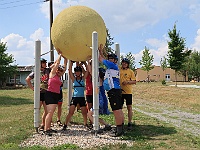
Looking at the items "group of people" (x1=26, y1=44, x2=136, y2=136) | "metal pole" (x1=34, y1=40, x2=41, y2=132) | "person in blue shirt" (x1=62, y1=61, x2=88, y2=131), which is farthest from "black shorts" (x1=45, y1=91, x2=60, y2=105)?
"person in blue shirt" (x1=62, y1=61, x2=88, y2=131)

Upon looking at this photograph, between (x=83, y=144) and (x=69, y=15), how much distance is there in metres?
3.19

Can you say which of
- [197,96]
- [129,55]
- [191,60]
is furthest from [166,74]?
[197,96]

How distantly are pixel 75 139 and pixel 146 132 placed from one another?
2146 millimetres

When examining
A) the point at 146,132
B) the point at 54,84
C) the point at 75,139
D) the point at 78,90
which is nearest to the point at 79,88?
the point at 78,90

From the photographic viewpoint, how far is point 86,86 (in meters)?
7.95

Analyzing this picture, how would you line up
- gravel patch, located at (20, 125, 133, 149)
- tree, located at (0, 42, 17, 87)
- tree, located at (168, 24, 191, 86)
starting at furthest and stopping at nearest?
tree, located at (0, 42, 17, 87)
tree, located at (168, 24, 191, 86)
gravel patch, located at (20, 125, 133, 149)

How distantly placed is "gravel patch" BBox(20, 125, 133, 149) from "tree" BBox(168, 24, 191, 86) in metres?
24.8

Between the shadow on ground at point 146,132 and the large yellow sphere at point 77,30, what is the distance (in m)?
2.38

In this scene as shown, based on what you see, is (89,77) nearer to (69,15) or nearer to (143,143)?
(69,15)

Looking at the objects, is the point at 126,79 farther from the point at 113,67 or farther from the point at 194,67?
the point at 194,67

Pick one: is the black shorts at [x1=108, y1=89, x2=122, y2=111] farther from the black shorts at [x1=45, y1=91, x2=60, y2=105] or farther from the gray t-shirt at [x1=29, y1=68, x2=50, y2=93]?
the gray t-shirt at [x1=29, y1=68, x2=50, y2=93]

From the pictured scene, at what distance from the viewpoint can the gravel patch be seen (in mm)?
6297

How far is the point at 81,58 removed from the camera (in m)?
7.44

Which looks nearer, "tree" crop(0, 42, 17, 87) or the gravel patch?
the gravel patch
